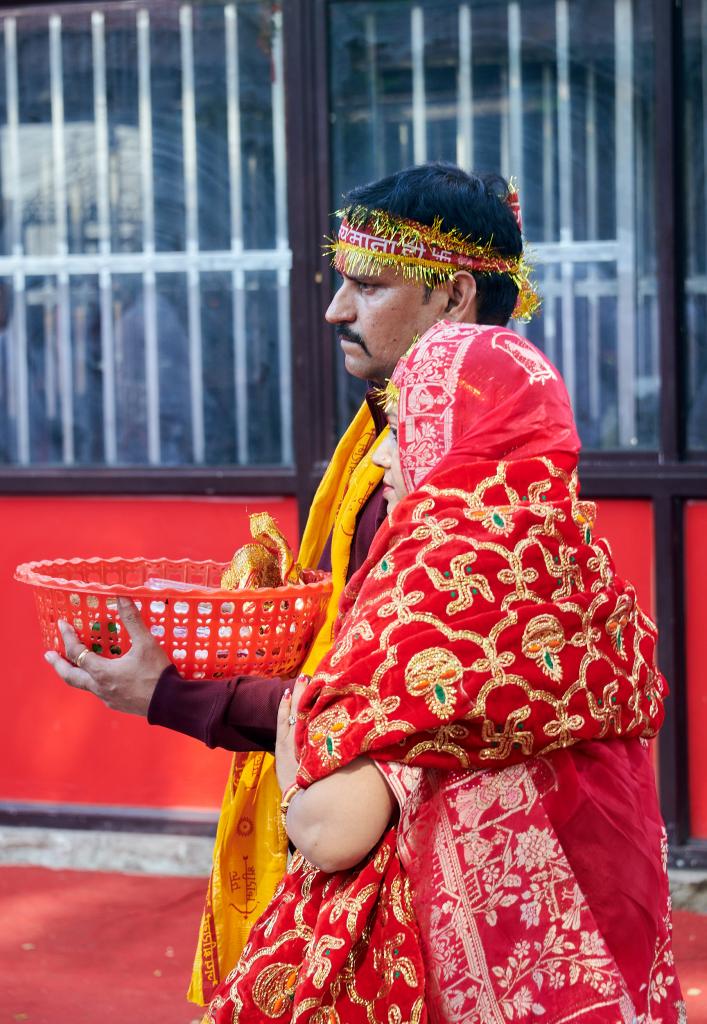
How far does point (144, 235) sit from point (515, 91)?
1385 mm

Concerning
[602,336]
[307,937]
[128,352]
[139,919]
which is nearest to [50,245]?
[128,352]

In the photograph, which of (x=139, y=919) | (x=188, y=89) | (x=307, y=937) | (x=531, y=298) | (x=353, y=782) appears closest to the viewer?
(x=353, y=782)

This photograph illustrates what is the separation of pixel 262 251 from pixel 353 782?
3514 mm

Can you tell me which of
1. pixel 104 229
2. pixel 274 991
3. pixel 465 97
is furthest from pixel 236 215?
pixel 274 991

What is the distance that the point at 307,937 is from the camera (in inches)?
73.6

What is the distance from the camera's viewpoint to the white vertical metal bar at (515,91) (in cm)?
464

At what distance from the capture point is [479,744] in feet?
5.59

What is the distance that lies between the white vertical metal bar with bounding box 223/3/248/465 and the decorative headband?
2.55 metres

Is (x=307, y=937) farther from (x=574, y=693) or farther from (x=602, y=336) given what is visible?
(x=602, y=336)

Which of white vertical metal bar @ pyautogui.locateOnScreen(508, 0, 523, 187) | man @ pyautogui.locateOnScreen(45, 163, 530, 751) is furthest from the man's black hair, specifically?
white vertical metal bar @ pyautogui.locateOnScreen(508, 0, 523, 187)

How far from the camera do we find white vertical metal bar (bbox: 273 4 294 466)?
4867 millimetres

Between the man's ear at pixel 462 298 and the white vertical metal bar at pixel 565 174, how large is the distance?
227cm

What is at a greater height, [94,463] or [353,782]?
[94,463]

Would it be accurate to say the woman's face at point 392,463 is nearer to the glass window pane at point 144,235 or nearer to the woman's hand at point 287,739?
the woman's hand at point 287,739
